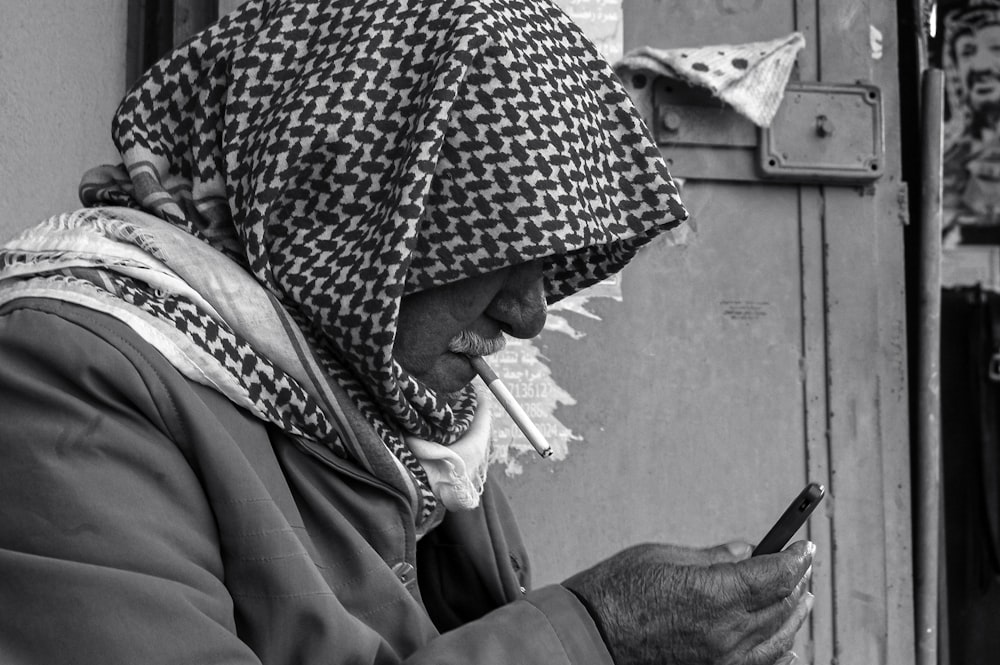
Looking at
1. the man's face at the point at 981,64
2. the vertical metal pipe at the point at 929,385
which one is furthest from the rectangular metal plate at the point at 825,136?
the man's face at the point at 981,64

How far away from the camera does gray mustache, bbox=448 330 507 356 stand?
5.01 ft

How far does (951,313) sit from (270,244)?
252 centimetres

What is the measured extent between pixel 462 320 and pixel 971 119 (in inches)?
118

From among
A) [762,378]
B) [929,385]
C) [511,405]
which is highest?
[511,405]

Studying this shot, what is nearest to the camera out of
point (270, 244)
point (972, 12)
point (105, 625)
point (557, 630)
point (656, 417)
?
point (105, 625)

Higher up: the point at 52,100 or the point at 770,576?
the point at 52,100

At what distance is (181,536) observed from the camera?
1139 millimetres

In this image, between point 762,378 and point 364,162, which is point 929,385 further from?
point 364,162

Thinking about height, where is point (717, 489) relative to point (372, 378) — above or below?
below

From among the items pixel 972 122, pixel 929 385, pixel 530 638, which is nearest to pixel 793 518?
pixel 530 638

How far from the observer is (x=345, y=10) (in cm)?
146

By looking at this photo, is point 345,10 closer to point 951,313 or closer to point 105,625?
point 105,625

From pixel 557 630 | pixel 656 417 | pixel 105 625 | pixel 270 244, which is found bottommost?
pixel 656 417

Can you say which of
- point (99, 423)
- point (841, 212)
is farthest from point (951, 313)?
point (99, 423)
